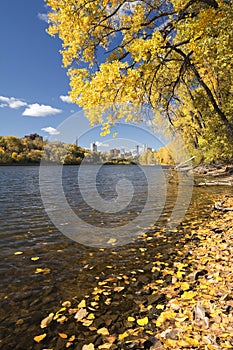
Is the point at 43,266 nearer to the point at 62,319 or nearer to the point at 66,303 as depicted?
the point at 66,303

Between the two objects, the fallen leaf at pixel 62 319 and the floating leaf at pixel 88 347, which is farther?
the fallen leaf at pixel 62 319

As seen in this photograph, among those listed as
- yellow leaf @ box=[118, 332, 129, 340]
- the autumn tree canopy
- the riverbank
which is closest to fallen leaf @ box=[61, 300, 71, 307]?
the riverbank

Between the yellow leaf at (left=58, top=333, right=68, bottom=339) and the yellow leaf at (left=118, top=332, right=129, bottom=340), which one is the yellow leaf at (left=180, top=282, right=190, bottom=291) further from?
the yellow leaf at (left=58, top=333, right=68, bottom=339)

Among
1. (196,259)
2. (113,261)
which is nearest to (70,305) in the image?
(113,261)

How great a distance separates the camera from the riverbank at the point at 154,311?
3693 mm

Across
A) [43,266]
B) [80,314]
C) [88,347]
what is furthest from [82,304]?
[43,266]

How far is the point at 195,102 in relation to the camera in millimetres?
14930

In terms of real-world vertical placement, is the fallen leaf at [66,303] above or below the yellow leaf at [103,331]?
below

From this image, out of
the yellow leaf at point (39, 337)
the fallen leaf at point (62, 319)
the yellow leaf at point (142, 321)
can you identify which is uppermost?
the yellow leaf at point (142, 321)

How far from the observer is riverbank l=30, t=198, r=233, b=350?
145 inches

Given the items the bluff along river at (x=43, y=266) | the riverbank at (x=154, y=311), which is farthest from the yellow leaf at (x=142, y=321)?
the bluff along river at (x=43, y=266)

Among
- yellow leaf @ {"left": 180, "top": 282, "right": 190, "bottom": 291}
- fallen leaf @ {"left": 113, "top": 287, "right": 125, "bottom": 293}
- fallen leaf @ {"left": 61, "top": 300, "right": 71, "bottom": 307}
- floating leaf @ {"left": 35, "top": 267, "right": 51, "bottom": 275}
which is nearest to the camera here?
fallen leaf @ {"left": 61, "top": 300, "right": 71, "bottom": 307}

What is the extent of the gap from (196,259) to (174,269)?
2.97ft

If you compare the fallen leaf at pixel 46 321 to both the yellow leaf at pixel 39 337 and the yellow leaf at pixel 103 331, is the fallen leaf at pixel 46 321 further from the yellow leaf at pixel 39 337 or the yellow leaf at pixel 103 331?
the yellow leaf at pixel 103 331
